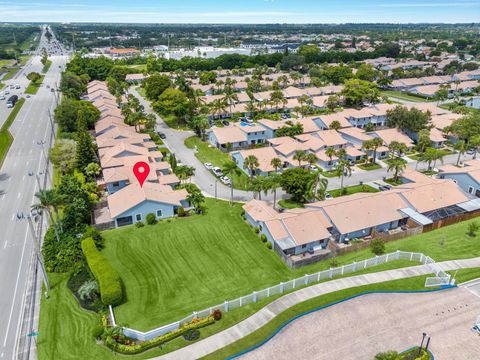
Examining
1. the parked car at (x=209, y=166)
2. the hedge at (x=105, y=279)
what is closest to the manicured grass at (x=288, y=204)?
the parked car at (x=209, y=166)

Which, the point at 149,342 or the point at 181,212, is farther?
the point at 181,212

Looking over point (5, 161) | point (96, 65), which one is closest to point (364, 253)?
point (5, 161)

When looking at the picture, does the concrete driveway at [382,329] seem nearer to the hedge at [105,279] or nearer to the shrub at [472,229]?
the shrub at [472,229]

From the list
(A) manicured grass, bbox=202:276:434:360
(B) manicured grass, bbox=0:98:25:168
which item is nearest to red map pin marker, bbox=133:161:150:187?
(B) manicured grass, bbox=0:98:25:168

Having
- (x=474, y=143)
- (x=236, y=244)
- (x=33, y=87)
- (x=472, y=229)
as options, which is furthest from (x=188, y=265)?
(x=33, y=87)

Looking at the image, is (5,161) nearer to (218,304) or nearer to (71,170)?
(71,170)

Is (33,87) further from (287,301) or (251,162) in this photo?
(287,301)
